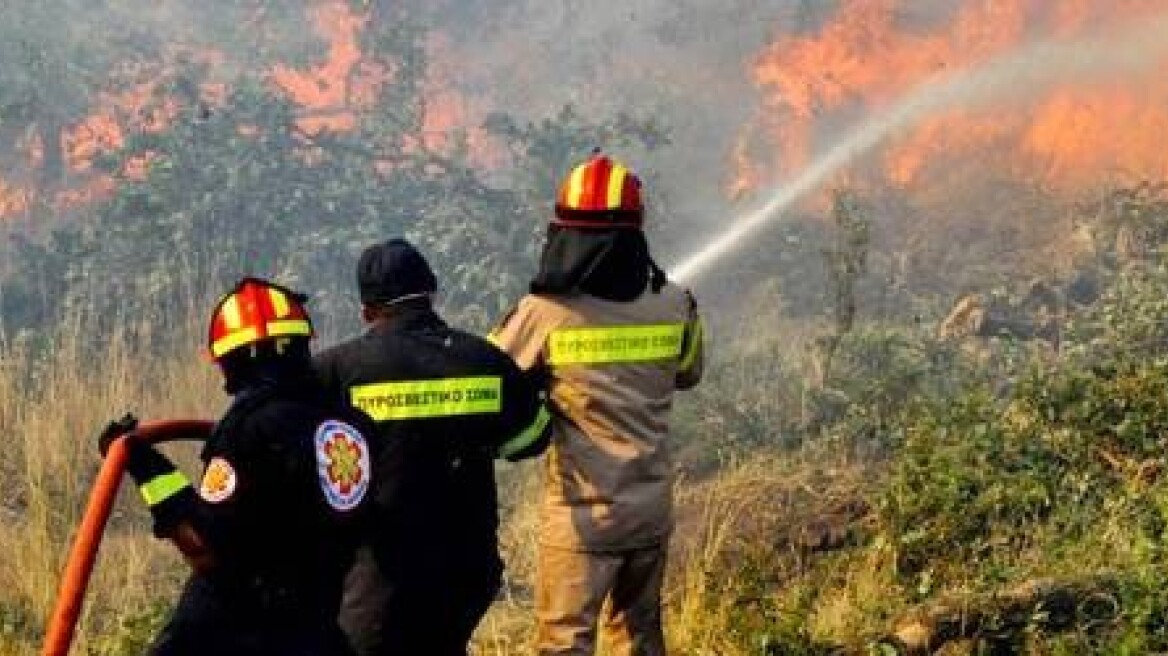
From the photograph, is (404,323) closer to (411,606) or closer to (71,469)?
(411,606)

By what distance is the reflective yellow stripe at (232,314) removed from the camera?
10.7 feet

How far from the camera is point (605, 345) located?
419 centimetres

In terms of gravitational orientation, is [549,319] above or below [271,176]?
below

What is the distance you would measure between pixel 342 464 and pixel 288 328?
13.9 inches

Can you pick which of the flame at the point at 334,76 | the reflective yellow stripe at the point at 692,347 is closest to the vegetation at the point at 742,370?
the flame at the point at 334,76

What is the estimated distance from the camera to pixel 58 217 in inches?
645

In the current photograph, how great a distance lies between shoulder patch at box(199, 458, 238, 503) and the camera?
10.2 feet

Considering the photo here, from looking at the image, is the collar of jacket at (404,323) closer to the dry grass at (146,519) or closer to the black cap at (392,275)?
the black cap at (392,275)

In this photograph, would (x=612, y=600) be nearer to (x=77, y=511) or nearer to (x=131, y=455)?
(x=131, y=455)

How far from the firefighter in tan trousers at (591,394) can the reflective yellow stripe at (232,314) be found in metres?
1.11

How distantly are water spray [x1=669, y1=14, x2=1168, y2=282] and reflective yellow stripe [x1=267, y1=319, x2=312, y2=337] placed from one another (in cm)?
1246

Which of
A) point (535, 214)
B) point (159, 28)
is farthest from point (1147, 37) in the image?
point (159, 28)

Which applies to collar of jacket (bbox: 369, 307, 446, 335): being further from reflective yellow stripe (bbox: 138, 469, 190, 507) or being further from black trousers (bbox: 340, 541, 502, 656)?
reflective yellow stripe (bbox: 138, 469, 190, 507)

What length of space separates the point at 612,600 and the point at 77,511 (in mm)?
4244
